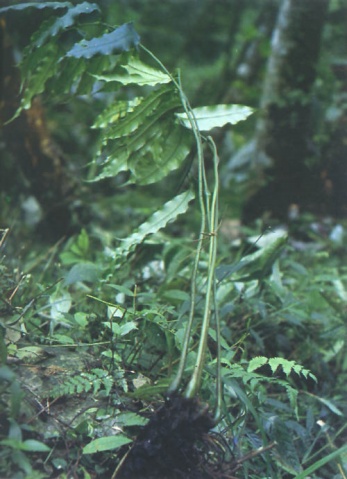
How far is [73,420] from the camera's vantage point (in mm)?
1349

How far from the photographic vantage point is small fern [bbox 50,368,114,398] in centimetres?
136

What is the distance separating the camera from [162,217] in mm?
1732

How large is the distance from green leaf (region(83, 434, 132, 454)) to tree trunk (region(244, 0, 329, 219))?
217cm

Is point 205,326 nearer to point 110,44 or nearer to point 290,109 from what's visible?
point 110,44

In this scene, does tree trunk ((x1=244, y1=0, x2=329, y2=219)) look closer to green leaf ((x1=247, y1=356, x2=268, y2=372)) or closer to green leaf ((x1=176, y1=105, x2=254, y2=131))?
green leaf ((x1=176, y1=105, x2=254, y2=131))

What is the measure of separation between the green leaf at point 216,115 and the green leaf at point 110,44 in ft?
0.77

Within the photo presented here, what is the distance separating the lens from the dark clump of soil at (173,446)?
1.24 m

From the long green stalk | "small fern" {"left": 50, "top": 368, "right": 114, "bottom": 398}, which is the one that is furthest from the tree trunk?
"small fern" {"left": 50, "top": 368, "right": 114, "bottom": 398}

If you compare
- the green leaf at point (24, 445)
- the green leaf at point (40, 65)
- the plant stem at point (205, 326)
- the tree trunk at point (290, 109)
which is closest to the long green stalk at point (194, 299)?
the plant stem at point (205, 326)

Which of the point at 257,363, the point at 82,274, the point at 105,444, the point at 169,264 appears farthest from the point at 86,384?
the point at 169,264

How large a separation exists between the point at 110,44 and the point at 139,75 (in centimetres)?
12

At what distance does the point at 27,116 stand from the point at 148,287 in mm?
1316

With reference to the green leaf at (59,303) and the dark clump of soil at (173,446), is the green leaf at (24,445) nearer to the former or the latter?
the dark clump of soil at (173,446)

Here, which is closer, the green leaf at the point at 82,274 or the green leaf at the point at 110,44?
the green leaf at the point at 110,44
